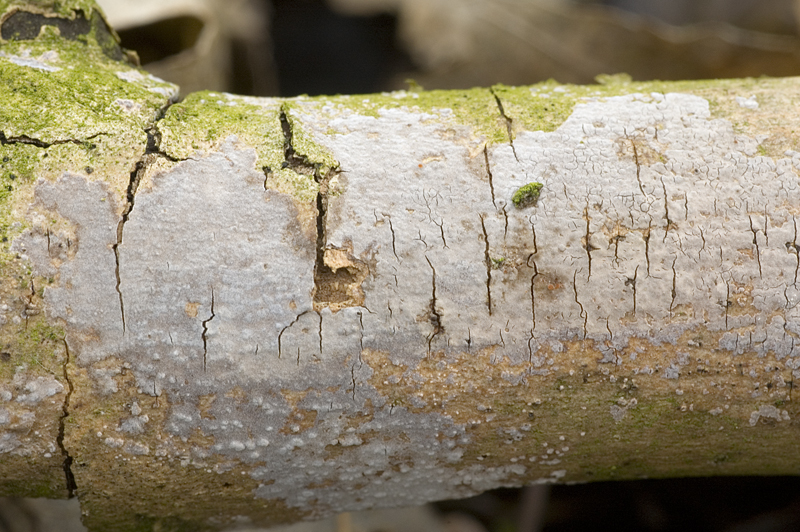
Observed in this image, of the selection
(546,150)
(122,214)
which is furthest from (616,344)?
(122,214)

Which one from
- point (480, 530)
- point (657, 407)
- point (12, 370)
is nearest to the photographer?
point (12, 370)

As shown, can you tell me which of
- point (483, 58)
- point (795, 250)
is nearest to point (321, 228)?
point (795, 250)

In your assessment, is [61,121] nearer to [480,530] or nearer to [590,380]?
[590,380]

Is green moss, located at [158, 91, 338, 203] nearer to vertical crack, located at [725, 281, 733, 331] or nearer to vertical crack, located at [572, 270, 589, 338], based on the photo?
vertical crack, located at [572, 270, 589, 338]

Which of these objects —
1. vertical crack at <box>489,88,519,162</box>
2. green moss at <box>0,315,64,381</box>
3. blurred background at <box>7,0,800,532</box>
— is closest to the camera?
green moss at <box>0,315,64,381</box>

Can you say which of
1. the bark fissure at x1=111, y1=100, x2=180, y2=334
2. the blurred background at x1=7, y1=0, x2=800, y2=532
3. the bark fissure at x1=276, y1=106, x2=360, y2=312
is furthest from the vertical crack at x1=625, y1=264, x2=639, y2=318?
the blurred background at x1=7, y1=0, x2=800, y2=532

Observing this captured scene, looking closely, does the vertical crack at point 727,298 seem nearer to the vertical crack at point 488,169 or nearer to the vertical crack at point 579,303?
the vertical crack at point 579,303
